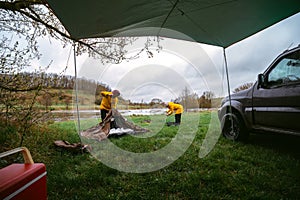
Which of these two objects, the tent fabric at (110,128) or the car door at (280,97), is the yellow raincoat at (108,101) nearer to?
the tent fabric at (110,128)

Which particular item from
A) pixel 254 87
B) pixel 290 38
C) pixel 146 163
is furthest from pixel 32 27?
pixel 290 38

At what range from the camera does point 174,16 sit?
8.39ft

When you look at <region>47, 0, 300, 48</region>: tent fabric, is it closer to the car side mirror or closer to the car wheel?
the car side mirror

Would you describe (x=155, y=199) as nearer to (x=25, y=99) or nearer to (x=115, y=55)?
(x=25, y=99)

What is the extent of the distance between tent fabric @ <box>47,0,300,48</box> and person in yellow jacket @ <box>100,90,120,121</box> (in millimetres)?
2157

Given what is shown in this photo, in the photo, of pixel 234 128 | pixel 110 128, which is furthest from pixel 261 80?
pixel 110 128

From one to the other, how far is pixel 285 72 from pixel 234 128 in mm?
1396

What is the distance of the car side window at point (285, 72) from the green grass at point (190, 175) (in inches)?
42.7

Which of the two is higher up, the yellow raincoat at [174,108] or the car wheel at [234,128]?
the yellow raincoat at [174,108]

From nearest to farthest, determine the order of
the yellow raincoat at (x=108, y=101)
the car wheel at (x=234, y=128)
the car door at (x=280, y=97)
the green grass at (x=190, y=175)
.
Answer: the green grass at (x=190, y=175) → the car door at (x=280, y=97) → the car wheel at (x=234, y=128) → the yellow raincoat at (x=108, y=101)

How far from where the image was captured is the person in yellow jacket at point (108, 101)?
15.9ft

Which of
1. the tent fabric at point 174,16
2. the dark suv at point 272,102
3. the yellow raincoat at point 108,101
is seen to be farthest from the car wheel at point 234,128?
the yellow raincoat at point 108,101

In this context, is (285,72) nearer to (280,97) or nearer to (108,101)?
(280,97)

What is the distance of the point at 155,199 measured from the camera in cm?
166
